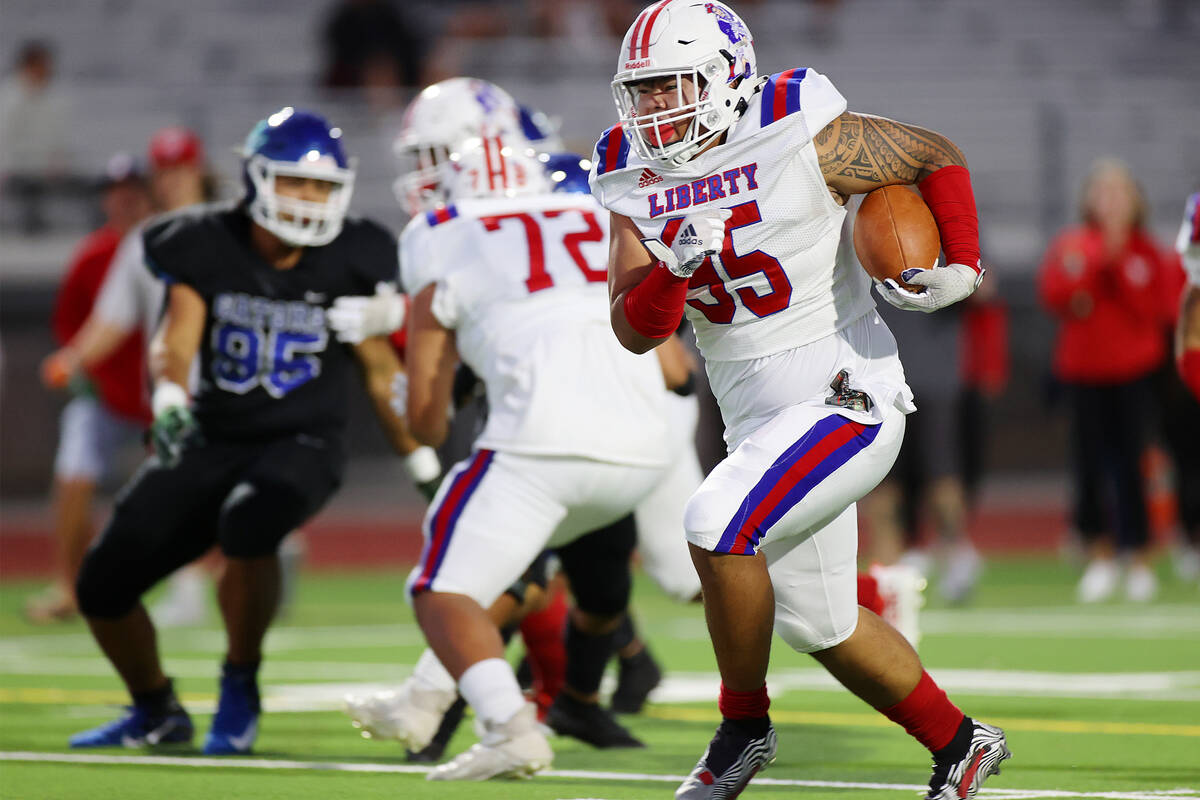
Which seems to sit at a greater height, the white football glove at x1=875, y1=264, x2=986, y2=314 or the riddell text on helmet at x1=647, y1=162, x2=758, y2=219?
the riddell text on helmet at x1=647, y1=162, x2=758, y2=219

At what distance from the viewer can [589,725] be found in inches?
205

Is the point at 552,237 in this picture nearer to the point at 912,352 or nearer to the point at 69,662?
the point at 69,662

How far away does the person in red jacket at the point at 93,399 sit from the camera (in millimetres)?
8516

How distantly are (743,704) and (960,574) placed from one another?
6.03 metres

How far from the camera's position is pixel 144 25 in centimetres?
1636

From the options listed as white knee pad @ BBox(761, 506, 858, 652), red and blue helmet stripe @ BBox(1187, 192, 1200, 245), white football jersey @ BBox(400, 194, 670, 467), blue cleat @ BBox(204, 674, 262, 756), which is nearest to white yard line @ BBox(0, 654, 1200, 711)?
blue cleat @ BBox(204, 674, 262, 756)

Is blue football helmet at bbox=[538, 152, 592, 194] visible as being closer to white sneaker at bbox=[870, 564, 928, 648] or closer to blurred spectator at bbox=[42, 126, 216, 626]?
white sneaker at bbox=[870, 564, 928, 648]

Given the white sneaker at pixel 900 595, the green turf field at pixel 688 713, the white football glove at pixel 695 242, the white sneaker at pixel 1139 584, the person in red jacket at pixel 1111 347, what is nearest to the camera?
the white football glove at pixel 695 242

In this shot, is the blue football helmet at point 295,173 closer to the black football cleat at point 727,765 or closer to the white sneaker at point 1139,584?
the black football cleat at point 727,765

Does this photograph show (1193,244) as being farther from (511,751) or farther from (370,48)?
(370,48)

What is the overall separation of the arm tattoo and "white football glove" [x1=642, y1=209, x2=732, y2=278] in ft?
0.99

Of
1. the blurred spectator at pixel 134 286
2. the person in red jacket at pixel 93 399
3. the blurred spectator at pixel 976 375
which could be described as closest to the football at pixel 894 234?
the blurred spectator at pixel 134 286

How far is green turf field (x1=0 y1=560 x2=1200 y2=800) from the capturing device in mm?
4418

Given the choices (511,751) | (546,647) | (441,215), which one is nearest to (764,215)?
(441,215)
